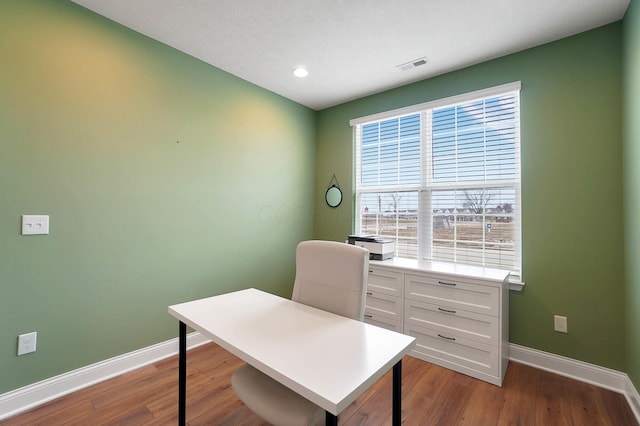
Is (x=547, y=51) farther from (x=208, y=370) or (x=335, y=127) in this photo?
(x=208, y=370)

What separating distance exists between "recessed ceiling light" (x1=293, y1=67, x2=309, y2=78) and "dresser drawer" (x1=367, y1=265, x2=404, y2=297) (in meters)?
2.01

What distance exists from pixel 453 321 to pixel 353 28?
2.39m

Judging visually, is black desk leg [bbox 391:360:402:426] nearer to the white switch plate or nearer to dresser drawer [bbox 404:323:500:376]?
dresser drawer [bbox 404:323:500:376]

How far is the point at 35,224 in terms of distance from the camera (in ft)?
5.92

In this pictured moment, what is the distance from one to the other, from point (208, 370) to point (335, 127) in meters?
2.97

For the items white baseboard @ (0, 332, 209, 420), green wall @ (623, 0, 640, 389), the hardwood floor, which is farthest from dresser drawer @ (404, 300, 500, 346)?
white baseboard @ (0, 332, 209, 420)

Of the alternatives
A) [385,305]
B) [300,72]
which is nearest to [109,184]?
[300,72]

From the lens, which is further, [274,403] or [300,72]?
[300,72]

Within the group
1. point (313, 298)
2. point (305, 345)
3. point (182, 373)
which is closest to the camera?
point (305, 345)

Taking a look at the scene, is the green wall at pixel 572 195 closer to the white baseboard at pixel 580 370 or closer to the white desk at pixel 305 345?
the white baseboard at pixel 580 370

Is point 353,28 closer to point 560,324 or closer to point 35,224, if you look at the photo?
point 35,224

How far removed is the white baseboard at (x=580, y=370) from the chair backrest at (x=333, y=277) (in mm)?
1829


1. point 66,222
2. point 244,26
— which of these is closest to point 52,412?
point 66,222

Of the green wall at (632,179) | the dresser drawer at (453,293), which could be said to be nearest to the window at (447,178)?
the dresser drawer at (453,293)
